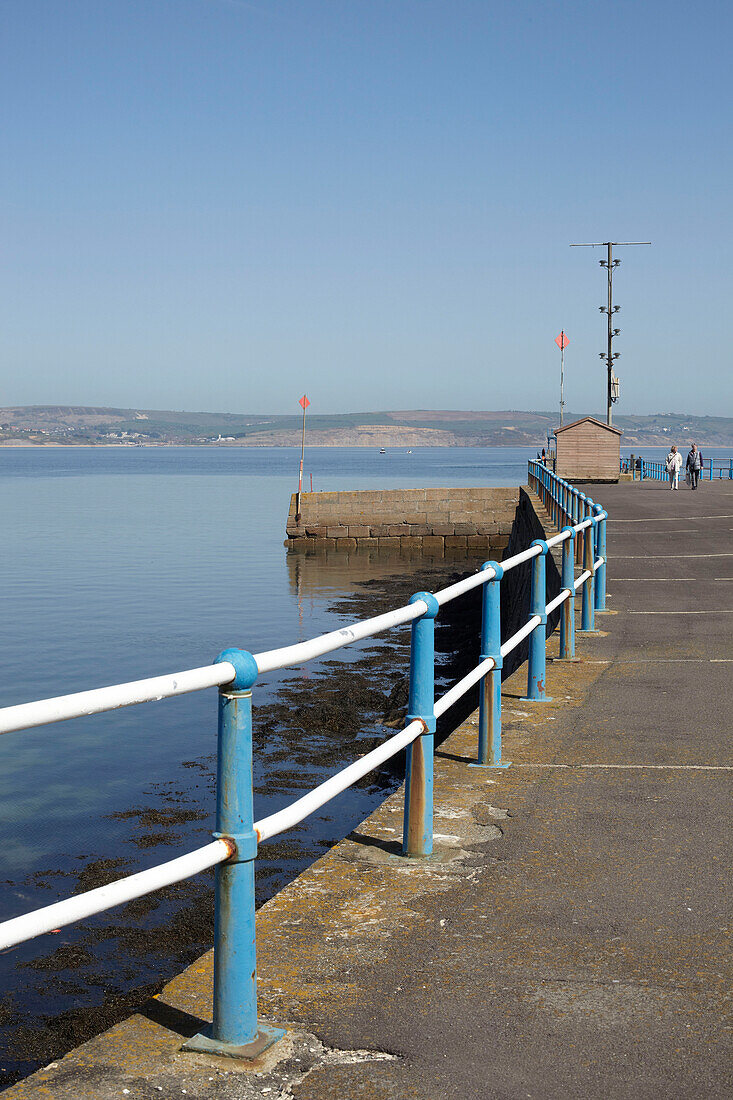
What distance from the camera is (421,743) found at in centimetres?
439

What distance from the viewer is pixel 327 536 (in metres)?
45.2

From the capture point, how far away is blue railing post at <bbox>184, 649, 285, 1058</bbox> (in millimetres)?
2783

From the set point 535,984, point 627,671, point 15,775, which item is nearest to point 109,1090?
point 535,984

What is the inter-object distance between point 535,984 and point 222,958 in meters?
1.06

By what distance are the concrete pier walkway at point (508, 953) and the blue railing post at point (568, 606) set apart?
246 centimetres

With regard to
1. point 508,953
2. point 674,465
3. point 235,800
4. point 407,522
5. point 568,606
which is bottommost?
point 407,522

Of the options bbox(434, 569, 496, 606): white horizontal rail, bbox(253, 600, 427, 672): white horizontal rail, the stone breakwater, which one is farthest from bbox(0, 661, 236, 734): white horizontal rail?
the stone breakwater

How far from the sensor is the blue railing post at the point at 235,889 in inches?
110

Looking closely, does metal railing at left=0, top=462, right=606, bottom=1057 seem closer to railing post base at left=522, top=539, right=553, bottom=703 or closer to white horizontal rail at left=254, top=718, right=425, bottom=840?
white horizontal rail at left=254, top=718, right=425, bottom=840

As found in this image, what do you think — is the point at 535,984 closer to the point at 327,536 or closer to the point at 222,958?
the point at 222,958

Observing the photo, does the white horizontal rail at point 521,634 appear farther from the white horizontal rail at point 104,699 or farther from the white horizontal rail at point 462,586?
the white horizontal rail at point 104,699

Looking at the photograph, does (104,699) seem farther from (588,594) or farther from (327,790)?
(588,594)

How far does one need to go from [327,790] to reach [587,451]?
40.8 metres

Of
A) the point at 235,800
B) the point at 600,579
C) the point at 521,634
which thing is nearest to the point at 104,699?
the point at 235,800
